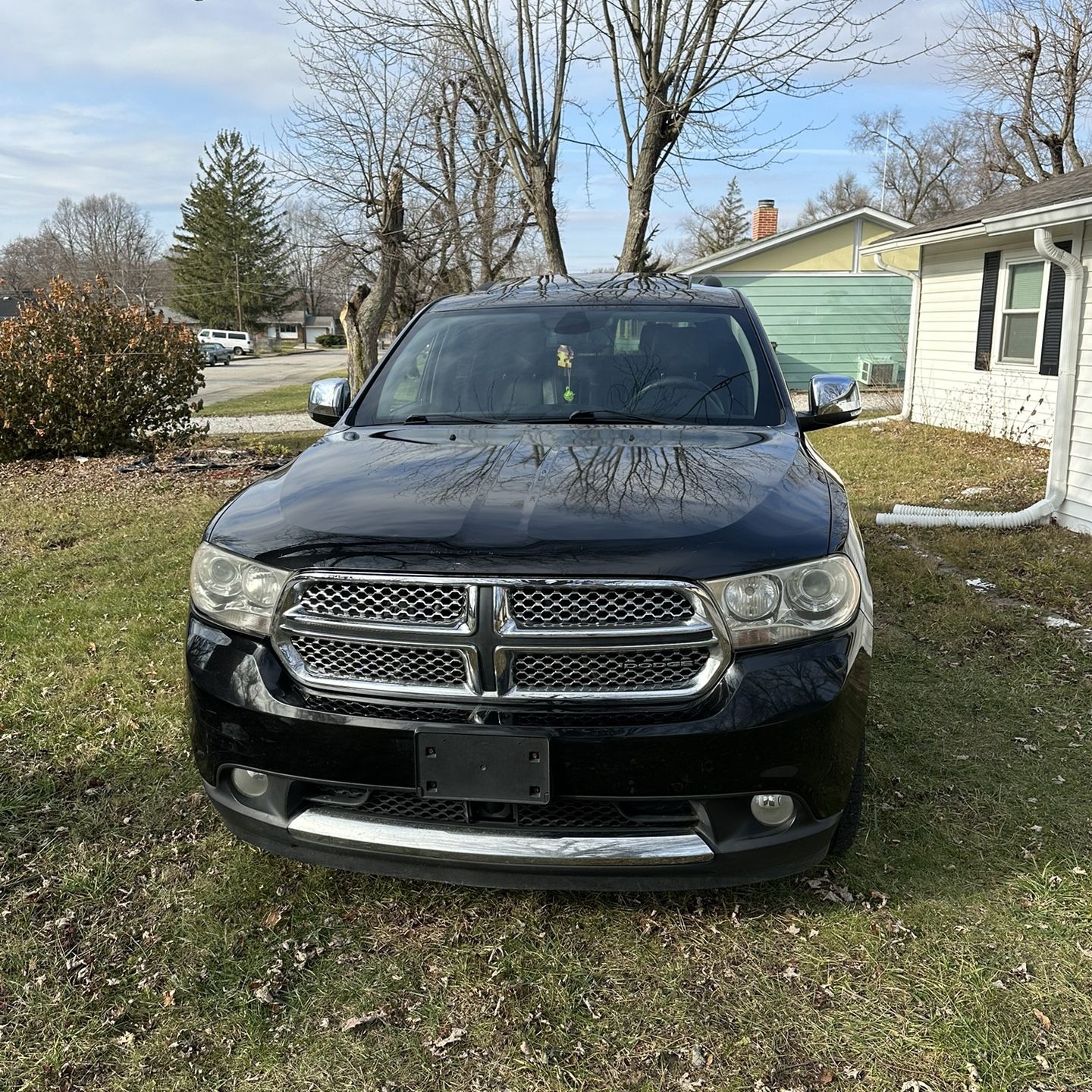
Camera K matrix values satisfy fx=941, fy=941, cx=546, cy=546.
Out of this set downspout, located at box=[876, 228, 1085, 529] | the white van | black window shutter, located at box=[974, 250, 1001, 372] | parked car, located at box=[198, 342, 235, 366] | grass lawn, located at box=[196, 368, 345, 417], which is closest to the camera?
downspout, located at box=[876, 228, 1085, 529]

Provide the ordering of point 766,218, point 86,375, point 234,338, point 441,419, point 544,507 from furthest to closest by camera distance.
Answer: point 234,338
point 766,218
point 86,375
point 441,419
point 544,507

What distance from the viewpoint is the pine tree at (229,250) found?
59.8 m

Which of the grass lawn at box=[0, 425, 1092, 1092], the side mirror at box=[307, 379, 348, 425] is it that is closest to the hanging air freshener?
the side mirror at box=[307, 379, 348, 425]

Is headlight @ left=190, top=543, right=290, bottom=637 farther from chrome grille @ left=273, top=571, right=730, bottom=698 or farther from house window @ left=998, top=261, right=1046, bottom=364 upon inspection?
house window @ left=998, top=261, right=1046, bottom=364

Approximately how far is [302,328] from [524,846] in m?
83.8

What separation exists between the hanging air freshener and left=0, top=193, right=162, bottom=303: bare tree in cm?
6726

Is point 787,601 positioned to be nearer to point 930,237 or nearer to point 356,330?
point 930,237

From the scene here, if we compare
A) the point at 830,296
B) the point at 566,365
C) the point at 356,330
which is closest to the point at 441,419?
the point at 566,365

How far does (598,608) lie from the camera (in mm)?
2176

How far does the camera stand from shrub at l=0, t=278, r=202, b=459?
10164mm

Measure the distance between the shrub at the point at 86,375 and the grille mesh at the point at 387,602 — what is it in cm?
923

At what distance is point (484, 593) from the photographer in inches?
85.7

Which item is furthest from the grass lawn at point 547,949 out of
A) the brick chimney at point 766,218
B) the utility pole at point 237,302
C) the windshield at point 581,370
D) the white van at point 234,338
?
the utility pole at point 237,302

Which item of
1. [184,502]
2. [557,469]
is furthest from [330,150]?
[557,469]
